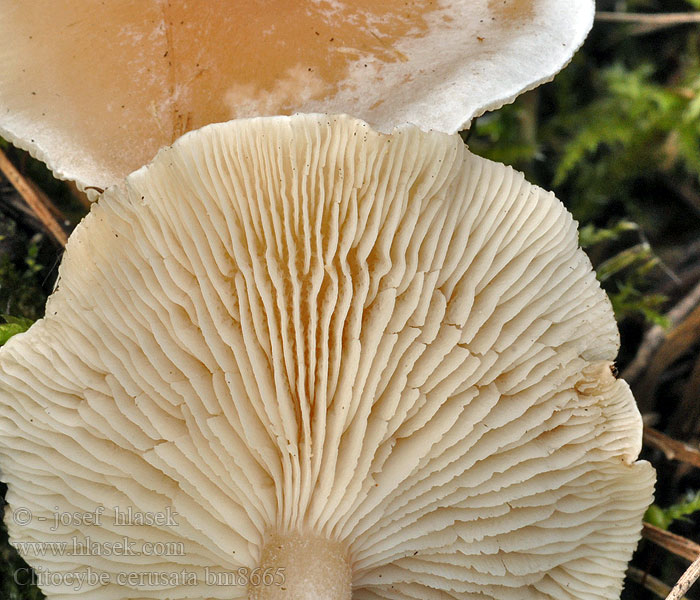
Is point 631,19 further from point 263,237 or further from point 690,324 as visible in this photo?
point 263,237

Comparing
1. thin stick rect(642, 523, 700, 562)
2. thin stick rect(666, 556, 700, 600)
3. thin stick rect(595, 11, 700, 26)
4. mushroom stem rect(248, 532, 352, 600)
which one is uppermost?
thin stick rect(595, 11, 700, 26)

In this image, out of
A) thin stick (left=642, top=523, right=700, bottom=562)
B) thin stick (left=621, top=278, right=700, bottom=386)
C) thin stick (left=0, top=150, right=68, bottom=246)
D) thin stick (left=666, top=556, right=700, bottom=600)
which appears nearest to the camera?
thin stick (left=666, top=556, right=700, bottom=600)

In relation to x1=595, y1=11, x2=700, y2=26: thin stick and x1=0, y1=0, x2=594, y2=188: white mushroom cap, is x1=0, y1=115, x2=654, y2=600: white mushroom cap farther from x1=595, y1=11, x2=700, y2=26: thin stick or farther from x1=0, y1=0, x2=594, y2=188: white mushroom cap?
x1=595, y1=11, x2=700, y2=26: thin stick

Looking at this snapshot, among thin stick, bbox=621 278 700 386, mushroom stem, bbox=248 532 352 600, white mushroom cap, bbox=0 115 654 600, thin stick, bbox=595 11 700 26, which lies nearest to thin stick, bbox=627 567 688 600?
white mushroom cap, bbox=0 115 654 600

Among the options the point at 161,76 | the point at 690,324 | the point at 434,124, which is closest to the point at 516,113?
the point at 690,324

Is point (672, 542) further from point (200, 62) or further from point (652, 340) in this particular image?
point (200, 62)

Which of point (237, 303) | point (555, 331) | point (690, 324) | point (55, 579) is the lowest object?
point (55, 579)

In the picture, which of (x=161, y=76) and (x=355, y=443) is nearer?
(x=355, y=443)

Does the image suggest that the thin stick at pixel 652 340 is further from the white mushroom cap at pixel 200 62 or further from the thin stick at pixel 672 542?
the white mushroom cap at pixel 200 62
